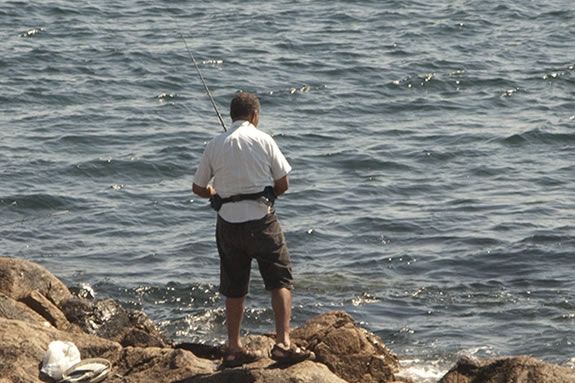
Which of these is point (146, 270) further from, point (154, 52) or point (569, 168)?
point (154, 52)

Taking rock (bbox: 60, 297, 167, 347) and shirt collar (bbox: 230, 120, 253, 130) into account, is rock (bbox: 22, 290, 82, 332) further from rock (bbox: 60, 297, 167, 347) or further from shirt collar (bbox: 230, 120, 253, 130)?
shirt collar (bbox: 230, 120, 253, 130)

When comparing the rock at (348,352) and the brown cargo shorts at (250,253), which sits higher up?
the brown cargo shorts at (250,253)

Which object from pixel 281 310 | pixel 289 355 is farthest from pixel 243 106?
pixel 289 355

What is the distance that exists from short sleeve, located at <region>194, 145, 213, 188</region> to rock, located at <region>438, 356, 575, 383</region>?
2117mm

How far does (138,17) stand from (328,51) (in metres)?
4.33

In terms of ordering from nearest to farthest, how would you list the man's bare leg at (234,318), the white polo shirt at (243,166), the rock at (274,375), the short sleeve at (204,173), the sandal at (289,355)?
the rock at (274,375) < the sandal at (289,355) < the white polo shirt at (243,166) < the short sleeve at (204,173) < the man's bare leg at (234,318)

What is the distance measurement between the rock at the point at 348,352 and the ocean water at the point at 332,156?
161cm

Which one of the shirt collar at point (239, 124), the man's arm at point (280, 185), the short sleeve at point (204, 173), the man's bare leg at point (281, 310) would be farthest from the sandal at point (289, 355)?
the shirt collar at point (239, 124)

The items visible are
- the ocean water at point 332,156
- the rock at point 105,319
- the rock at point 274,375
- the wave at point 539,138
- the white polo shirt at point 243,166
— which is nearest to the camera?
the rock at point 274,375

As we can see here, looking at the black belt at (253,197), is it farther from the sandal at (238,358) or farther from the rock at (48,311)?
the rock at (48,311)

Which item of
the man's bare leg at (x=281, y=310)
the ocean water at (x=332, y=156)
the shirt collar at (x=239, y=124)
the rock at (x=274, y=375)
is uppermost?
the shirt collar at (x=239, y=124)

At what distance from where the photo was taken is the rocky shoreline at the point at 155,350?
349 inches

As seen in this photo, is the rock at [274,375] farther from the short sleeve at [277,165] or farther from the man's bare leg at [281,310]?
the short sleeve at [277,165]

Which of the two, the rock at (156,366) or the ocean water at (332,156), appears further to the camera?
the ocean water at (332,156)
